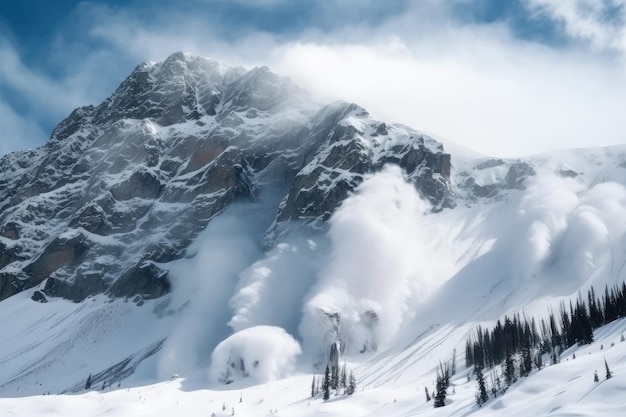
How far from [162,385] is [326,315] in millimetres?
48208

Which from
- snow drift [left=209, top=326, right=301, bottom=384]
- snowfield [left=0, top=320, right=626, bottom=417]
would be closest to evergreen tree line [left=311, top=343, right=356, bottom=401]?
snowfield [left=0, top=320, right=626, bottom=417]

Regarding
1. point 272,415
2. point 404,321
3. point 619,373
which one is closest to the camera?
point 619,373

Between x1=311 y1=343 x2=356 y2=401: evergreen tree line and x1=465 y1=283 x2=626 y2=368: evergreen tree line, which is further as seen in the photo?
x1=311 y1=343 x2=356 y2=401: evergreen tree line

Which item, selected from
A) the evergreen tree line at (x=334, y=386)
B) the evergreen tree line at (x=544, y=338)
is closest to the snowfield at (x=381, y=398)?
the evergreen tree line at (x=334, y=386)

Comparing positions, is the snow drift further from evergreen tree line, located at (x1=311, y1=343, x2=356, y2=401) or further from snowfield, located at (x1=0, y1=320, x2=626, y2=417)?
evergreen tree line, located at (x1=311, y1=343, x2=356, y2=401)

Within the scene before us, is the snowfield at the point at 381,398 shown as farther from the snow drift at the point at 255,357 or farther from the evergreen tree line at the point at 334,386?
the snow drift at the point at 255,357

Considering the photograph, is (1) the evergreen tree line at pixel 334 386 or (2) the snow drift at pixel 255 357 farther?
(2) the snow drift at pixel 255 357

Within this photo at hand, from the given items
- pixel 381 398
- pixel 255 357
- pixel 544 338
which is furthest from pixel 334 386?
pixel 255 357

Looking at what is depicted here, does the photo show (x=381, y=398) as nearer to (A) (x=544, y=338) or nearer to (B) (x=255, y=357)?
(A) (x=544, y=338)

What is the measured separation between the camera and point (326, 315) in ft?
620

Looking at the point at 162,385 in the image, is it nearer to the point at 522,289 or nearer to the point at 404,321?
the point at 404,321

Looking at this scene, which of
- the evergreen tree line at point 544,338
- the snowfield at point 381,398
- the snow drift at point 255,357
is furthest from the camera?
the snow drift at point 255,357

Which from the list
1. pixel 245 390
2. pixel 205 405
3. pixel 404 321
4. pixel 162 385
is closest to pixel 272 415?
pixel 205 405

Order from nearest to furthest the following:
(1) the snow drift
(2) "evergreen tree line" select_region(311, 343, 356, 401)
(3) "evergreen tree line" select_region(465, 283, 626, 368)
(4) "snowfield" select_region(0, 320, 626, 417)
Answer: (4) "snowfield" select_region(0, 320, 626, 417), (3) "evergreen tree line" select_region(465, 283, 626, 368), (2) "evergreen tree line" select_region(311, 343, 356, 401), (1) the snow drift
